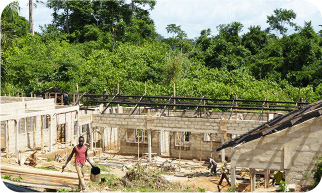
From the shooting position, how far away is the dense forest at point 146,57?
38.5 metres

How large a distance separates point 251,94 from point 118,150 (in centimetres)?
1308

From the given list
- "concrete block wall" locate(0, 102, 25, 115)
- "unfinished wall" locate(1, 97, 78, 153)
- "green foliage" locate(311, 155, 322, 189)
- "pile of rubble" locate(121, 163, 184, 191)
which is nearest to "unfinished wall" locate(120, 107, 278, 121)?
"unfinished wall" locate(1, 97, 78, 153)

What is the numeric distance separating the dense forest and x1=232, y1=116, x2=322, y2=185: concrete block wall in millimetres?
20925

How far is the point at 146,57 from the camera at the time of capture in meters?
45.0

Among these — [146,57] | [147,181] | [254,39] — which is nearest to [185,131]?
[147,181]

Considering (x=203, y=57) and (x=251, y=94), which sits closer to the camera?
(x=251, y=94)

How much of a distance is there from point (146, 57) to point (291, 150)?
31.5 meters

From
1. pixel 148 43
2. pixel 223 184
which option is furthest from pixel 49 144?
pixel 148 43

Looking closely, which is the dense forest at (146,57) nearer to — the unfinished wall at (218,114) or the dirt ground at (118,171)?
the unfinished wall at (218,114)

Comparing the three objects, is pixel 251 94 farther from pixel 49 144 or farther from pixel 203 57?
pixel 49 144

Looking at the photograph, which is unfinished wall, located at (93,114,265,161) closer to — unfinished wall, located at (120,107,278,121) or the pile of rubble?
unfinished wall, located at (120,107,278,121)

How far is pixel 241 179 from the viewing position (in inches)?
803

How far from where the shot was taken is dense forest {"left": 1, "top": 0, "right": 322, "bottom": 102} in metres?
38.5

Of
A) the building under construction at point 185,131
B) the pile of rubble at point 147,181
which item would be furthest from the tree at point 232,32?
the pile of rubble at point 147,181
